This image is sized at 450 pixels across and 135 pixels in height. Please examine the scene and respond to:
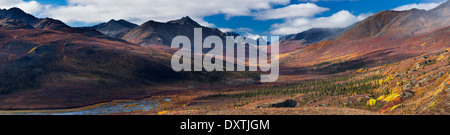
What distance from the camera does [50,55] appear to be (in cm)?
11975

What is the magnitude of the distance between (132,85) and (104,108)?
37.6 m

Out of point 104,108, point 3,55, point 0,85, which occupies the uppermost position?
point 3,55

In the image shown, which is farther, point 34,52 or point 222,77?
point 222,77

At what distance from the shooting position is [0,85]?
84.3 meters

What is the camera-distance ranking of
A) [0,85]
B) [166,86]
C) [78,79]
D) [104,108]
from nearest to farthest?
Result: [104,108] → [0,85] → [78,79] → [166,86]

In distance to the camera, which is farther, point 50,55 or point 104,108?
point 50,55
